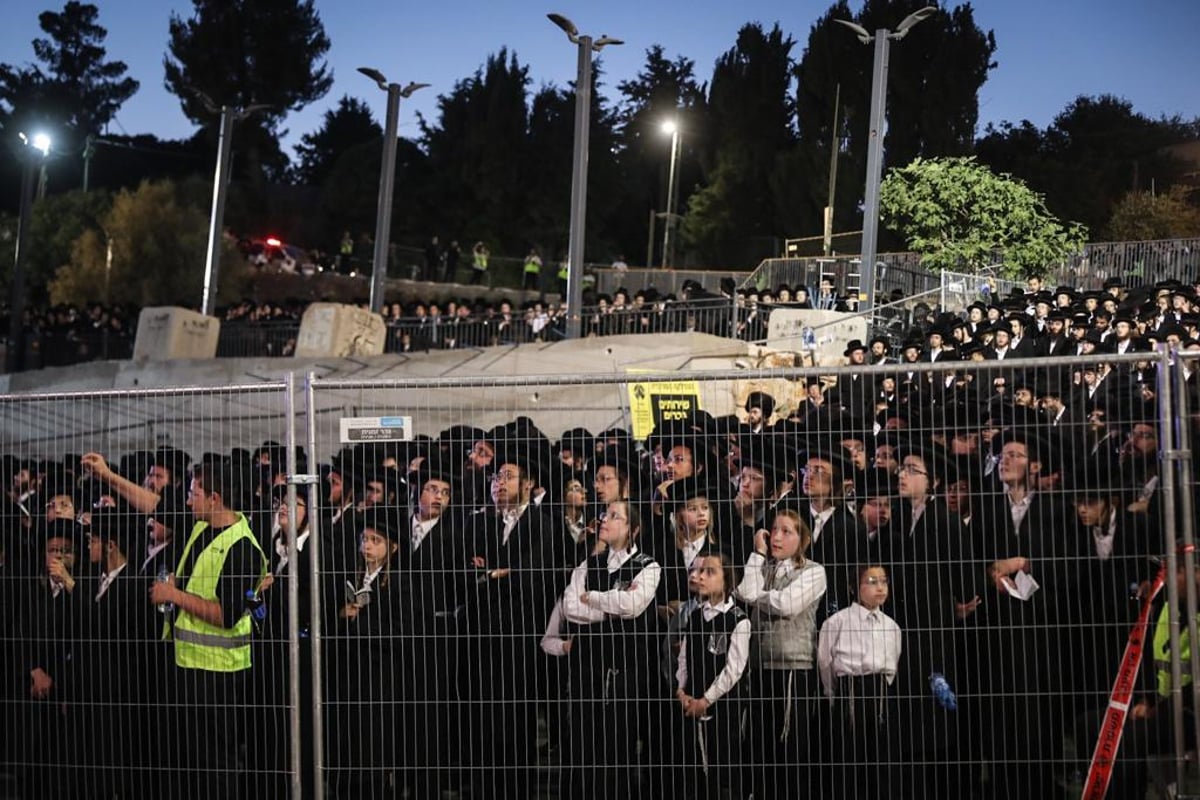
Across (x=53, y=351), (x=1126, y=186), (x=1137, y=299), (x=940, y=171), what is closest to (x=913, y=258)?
(x=940, y=171)

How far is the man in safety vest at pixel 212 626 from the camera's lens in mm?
7461

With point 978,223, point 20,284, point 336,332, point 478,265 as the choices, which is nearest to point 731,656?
point 978,223

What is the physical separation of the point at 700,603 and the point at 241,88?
224ft

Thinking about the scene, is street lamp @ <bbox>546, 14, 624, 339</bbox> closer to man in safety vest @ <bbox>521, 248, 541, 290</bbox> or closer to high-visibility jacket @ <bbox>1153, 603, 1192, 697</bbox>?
high-visibility jacket @ <bbox>1153, 603, 1192, 697</bbox>

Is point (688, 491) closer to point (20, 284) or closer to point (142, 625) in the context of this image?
point (142, 625)

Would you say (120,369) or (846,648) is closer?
(846,648)

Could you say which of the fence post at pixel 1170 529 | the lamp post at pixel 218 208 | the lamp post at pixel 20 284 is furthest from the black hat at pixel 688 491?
the lamp post at pixel 20 284

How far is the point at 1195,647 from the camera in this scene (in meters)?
6.12

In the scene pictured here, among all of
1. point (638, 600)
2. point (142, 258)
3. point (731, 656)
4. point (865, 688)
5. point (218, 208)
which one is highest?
point (142, 258)

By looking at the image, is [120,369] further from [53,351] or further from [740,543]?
[740,543]

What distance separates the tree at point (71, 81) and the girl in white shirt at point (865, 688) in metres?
87.2

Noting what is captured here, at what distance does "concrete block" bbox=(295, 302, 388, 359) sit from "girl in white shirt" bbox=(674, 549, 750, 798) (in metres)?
19.5

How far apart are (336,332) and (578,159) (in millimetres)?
5510

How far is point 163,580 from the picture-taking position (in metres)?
7.56
